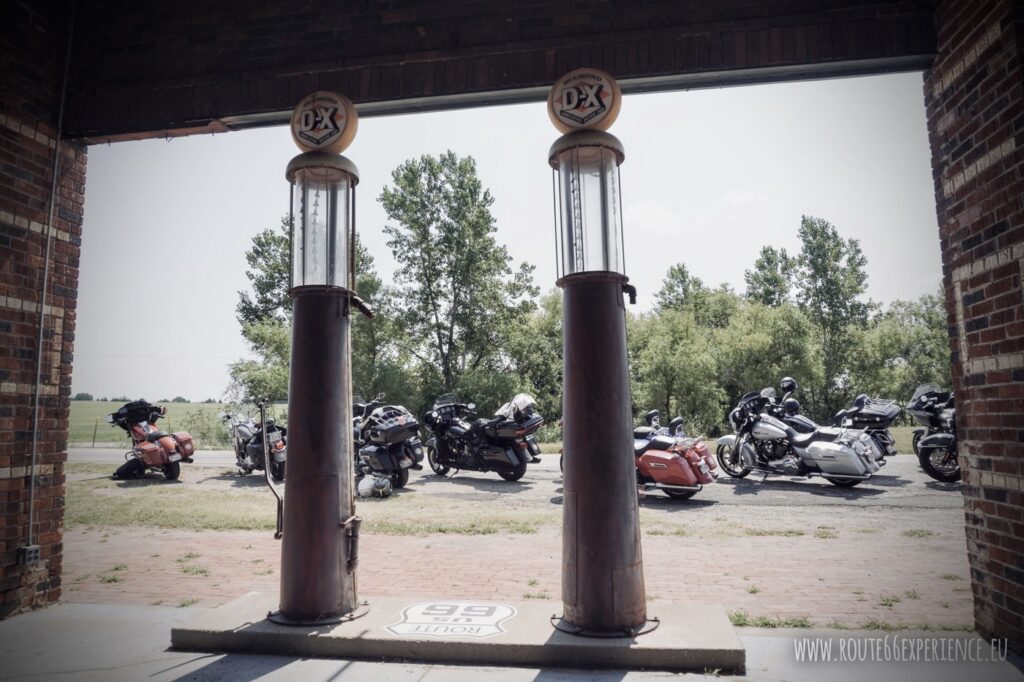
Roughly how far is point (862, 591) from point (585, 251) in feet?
10.5

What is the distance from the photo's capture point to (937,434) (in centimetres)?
934

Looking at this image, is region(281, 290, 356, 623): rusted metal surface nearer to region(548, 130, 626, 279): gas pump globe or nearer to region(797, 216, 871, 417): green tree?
region(548, 130, 626, 279): gas pump globe

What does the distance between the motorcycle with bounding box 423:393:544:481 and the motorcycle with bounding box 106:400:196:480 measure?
473 centimetres

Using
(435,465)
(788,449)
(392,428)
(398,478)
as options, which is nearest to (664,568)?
(788,449)

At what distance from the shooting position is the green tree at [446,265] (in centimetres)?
3089

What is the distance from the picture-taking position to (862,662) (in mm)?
3115

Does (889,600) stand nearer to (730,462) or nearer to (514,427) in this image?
(730,462)

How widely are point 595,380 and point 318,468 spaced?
5.23ft

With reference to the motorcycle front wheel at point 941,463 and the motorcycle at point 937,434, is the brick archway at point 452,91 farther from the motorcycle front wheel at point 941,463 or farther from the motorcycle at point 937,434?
the motorcycle front wheel at point 941,463

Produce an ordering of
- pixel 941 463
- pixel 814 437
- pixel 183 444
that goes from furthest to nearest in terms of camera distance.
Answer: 1. pixel 183 444
2. pixel 814 437
3. pixel 941 463

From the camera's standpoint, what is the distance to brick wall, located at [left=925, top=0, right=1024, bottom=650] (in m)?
3.10

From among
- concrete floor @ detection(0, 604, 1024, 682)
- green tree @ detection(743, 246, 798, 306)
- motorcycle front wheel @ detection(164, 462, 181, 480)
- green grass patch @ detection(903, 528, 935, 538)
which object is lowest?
green grass patch @ detection(903, 528, 935, 538)

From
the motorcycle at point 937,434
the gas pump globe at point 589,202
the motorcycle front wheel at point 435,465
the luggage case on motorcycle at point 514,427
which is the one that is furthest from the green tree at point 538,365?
the gas pump globe at point 589,202

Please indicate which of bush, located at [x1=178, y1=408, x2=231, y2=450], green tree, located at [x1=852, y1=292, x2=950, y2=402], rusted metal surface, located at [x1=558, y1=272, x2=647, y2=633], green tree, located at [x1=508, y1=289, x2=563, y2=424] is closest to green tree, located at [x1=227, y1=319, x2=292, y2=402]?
bush, located at [x1=178, y1=408, x2=231, y2=450]
